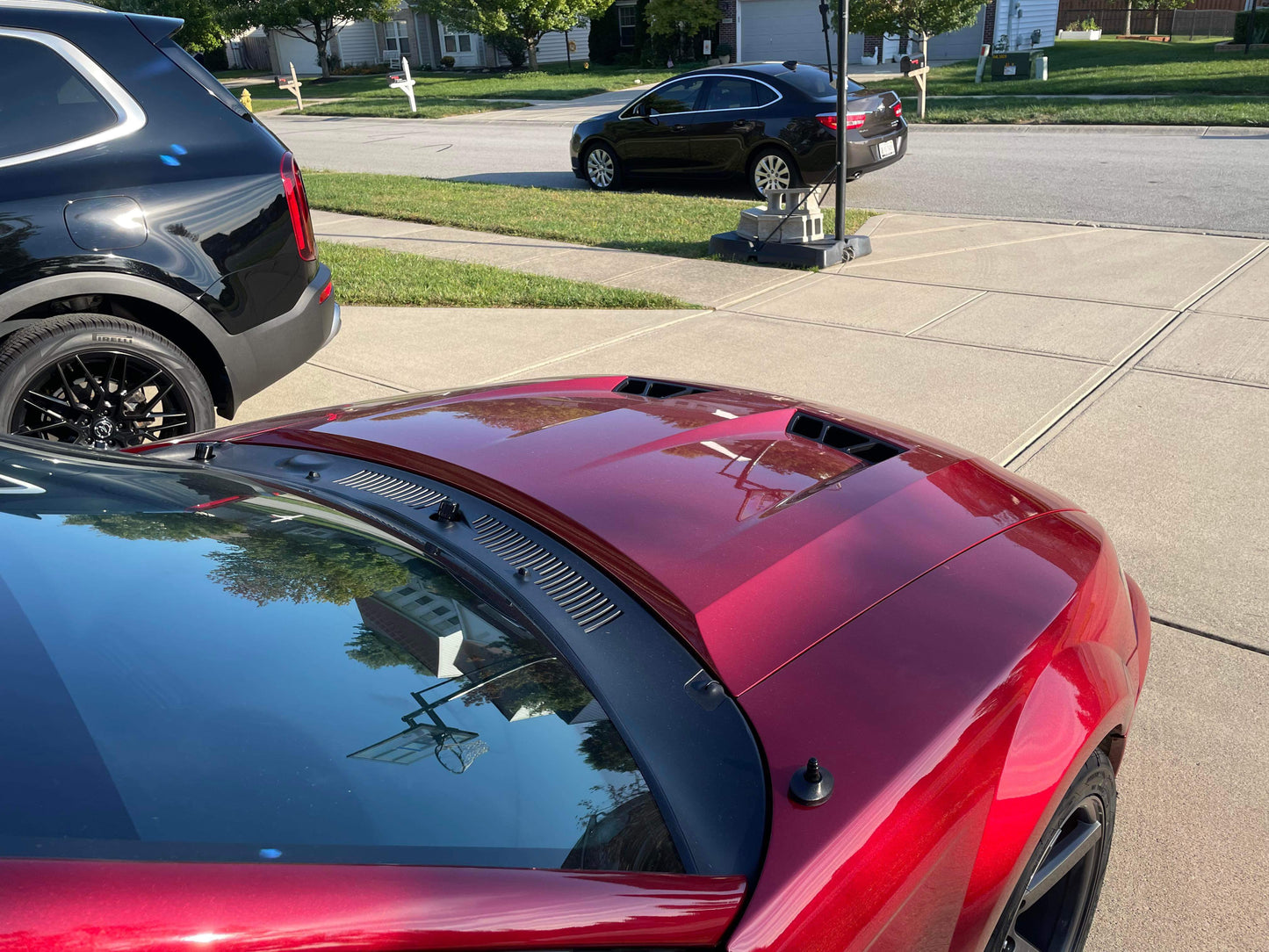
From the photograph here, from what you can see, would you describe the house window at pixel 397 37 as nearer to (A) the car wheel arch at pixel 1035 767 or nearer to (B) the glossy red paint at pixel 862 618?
(B) the glossy red paint at pixel 862 618

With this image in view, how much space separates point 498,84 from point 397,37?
688 inches

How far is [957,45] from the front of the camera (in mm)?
32750

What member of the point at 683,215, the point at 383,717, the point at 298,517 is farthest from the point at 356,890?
the point at 683,215

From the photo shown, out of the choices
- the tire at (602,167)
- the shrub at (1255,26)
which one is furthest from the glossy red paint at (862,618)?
the shrub at (1255,26)

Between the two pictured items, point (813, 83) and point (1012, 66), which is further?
point (1012, 66)

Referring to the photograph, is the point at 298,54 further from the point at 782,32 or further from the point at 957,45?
the point at 957,45

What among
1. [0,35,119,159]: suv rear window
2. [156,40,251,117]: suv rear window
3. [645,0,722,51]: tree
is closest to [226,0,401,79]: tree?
[645,0,722,51]: tree

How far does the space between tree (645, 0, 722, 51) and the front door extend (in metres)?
12.0

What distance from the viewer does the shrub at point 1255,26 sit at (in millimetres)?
27422

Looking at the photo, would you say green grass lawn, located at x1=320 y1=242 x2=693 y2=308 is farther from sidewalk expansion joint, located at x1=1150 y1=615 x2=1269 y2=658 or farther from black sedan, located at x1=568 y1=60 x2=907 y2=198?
sidewalk expansion joint, located at x1=1150 y1=615 x2=1269 y2=658

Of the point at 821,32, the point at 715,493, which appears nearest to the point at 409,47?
the point at 821,32

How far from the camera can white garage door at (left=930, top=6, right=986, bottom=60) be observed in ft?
105

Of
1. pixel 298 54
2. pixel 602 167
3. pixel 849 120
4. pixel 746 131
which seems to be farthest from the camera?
pixel 298 54

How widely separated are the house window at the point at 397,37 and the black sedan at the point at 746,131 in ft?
124
